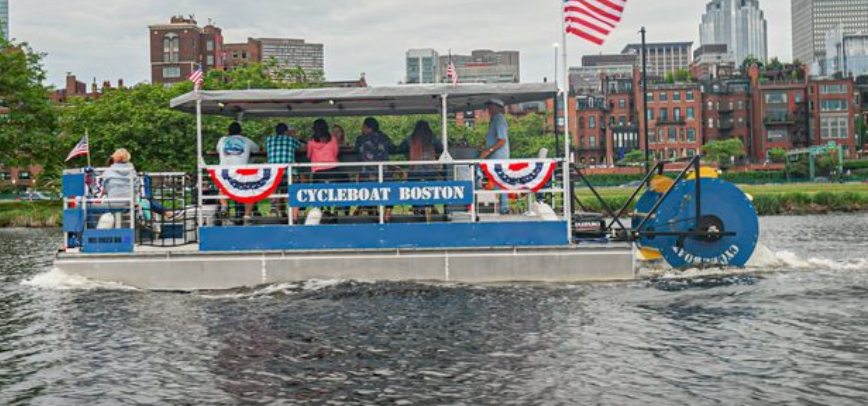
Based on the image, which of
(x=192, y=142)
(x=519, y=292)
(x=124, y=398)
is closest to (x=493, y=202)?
(x=519, y=292)

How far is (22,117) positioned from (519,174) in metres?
43.4

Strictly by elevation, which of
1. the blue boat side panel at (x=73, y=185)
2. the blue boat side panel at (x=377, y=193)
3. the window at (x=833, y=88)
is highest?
the window at (x=833, y=88)

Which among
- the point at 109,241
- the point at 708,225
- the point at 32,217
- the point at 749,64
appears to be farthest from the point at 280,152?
the point at 749,64

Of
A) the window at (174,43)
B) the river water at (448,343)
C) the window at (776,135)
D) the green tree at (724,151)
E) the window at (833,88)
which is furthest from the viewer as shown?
the window at (174,43)

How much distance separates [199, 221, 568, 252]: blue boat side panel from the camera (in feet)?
46.9

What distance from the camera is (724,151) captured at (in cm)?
12631

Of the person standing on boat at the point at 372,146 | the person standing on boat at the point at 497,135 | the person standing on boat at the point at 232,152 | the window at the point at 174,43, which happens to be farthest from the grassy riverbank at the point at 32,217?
the window at the point at 174,43

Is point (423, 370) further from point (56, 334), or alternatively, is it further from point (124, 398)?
point (56, 334)

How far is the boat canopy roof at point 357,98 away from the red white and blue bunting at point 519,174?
139 cm

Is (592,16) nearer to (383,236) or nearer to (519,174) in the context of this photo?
(519,174)

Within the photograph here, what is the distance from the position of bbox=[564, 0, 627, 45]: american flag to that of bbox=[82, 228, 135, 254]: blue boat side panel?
26.6ft

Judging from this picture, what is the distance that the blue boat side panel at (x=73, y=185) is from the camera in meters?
14.7

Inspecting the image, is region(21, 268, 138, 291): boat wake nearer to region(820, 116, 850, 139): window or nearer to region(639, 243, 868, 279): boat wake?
region(639, 243, 868, 279): boat wake

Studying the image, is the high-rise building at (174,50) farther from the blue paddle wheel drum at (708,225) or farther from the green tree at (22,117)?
the blue paddle wheel drum at (708,225)
